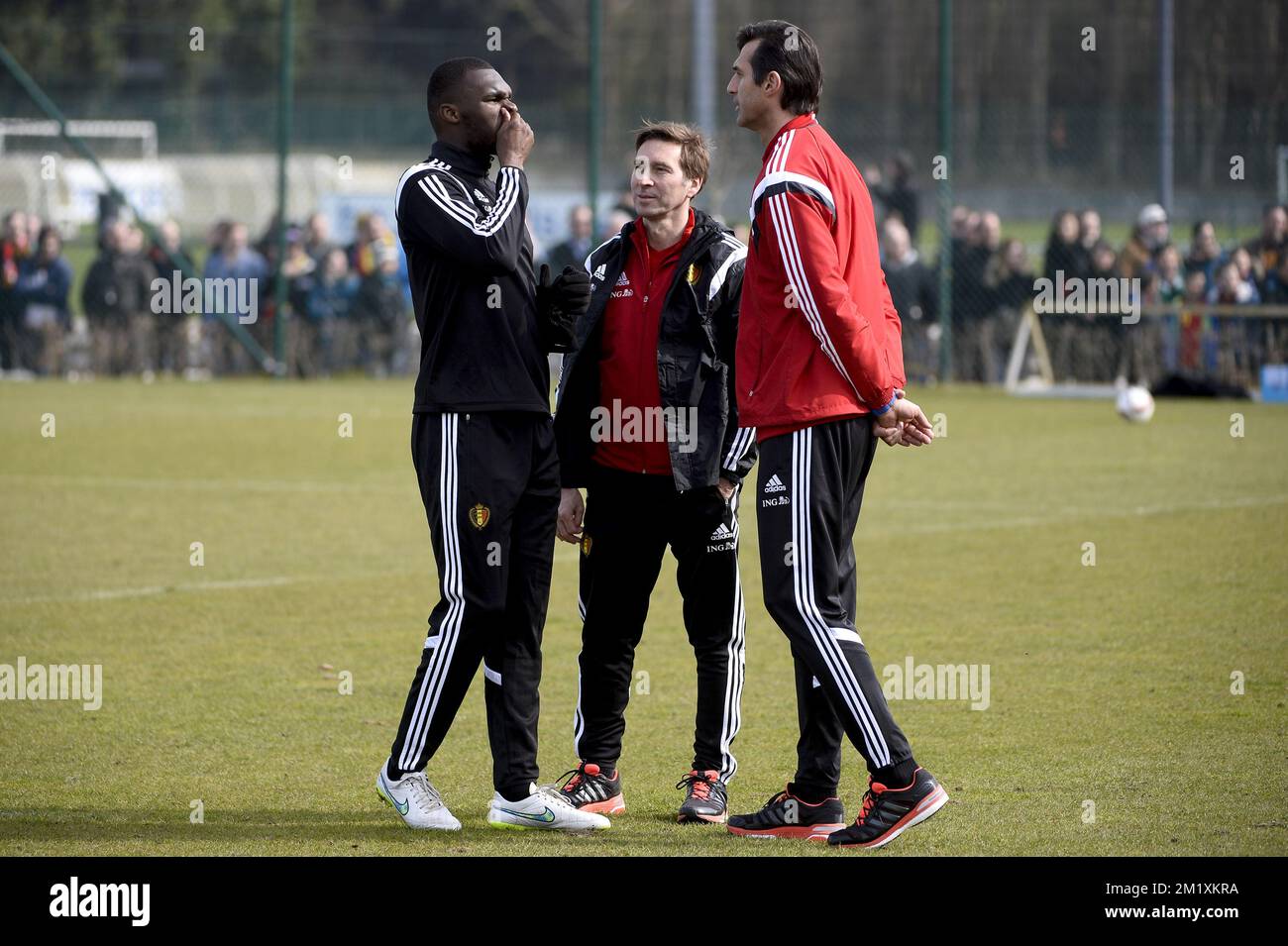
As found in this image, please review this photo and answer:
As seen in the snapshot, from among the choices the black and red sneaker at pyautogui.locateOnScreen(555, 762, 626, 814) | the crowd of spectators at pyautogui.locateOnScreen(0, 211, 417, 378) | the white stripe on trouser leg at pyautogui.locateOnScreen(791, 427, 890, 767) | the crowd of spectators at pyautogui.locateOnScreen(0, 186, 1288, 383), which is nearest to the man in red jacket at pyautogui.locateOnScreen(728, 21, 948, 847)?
the white stripe on trouser leg at pyautogui.locateOnScreen(791, 427, 890, 767)

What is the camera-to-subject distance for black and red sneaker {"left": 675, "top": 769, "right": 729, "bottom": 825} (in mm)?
5648

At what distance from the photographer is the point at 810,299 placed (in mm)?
5105

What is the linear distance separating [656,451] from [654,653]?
2.50 meters

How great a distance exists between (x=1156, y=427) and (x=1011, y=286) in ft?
15.7

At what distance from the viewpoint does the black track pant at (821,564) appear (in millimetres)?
5230

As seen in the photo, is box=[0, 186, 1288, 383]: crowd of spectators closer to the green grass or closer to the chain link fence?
the chain link fence

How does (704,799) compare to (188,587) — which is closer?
(704,799)

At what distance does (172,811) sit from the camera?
5.72m

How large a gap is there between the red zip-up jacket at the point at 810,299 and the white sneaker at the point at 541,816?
1260mm

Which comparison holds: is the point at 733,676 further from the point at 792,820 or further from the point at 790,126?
the point at 790,126

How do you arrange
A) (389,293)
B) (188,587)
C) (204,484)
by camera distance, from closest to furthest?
(188,587), (204,484), (389,293)

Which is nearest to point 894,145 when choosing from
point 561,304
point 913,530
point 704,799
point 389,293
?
point 389,293
